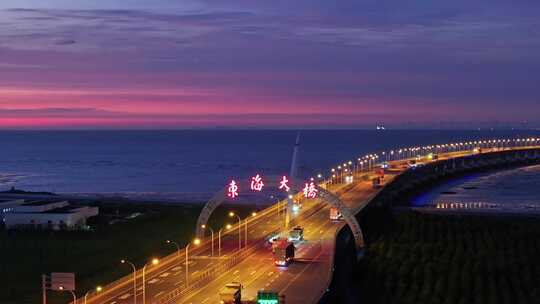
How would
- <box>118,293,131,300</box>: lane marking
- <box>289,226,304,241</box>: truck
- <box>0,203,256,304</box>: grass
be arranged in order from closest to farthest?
<box>118,293,131,300</box>: lane marking, <box>0,203,256,304</box>: grass, <box>289,226,304,241</box>: truck

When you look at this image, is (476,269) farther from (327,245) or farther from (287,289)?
(287,289)

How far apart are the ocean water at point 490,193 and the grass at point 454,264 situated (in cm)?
1899

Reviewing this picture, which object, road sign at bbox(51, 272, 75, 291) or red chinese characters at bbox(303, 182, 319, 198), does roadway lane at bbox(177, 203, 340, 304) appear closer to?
red chinese characters at bbox(303, 182, 319, 198)

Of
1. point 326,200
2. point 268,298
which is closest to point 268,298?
point 268,298

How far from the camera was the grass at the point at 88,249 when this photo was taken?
42.2 meters

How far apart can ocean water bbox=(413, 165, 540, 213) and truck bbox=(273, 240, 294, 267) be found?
39001 mm

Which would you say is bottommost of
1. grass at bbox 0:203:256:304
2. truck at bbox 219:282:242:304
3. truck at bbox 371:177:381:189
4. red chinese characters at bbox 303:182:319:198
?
grass at bbox 0:203:256:304

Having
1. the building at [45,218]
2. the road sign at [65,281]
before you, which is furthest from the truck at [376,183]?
the road sign at [65,281]

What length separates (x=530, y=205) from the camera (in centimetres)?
9356

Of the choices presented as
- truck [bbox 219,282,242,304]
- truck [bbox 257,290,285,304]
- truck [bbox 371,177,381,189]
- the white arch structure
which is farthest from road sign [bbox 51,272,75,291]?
Result: truck [bbox 371,177,381,189]

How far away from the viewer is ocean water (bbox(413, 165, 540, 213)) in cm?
8955

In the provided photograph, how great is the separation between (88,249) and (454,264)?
23420 mm

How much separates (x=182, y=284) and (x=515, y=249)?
2456 centimetres

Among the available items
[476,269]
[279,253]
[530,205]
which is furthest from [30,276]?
[530,205]
